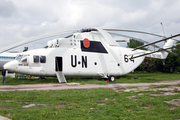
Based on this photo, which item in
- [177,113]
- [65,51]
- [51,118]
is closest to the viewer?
[51,118]

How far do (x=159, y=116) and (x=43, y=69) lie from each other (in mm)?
13187

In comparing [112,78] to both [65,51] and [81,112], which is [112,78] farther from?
[81,112]

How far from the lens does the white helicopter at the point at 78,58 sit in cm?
1587

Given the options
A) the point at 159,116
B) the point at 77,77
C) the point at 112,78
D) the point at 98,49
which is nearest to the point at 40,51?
the point at 77,77

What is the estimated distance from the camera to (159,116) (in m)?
5.01

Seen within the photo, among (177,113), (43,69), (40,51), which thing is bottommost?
(177,113)

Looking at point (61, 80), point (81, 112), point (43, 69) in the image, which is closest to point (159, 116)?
point (81, 112)

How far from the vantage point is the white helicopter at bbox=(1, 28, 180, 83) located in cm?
1587

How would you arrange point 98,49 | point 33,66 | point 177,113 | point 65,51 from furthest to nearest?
point 98,49 < point 65,51 < point 33,66 < point 177,113

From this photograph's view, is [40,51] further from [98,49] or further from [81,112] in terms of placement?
[81,112]

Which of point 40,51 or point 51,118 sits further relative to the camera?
point 40,51

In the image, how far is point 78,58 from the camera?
57.7 feet

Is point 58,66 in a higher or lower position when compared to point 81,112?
higher

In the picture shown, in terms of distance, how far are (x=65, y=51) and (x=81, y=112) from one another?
40.2 ft
